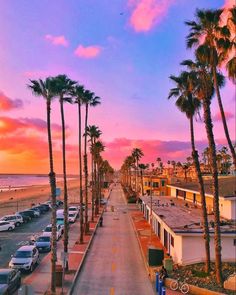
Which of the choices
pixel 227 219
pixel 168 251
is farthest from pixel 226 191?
pixel 168 251

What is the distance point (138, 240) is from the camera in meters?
47.7

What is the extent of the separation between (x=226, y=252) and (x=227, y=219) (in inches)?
249

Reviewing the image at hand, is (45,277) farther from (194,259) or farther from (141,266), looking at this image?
(194,259)

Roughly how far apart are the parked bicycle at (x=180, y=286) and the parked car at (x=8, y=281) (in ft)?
33.2

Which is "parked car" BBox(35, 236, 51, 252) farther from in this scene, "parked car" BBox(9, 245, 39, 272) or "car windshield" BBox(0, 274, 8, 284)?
"car windshield" BBox(0, 274, 8, 284)

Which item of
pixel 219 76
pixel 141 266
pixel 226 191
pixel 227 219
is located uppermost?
pixel 219 76

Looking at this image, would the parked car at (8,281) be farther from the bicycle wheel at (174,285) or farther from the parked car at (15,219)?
the parked car at (15,219)

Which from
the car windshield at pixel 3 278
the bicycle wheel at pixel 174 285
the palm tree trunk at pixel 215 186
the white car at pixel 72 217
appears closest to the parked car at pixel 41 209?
the white car at pixel 72 217

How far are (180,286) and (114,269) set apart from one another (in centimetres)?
784

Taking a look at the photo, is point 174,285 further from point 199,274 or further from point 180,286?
point 199,274

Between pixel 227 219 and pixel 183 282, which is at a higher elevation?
pixel 227 219

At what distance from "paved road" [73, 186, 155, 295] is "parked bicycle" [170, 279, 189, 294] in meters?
1.43

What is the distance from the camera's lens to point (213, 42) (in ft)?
87.8

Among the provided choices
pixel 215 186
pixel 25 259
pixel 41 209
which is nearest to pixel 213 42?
pixel 215 186
